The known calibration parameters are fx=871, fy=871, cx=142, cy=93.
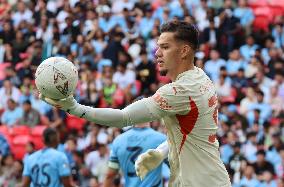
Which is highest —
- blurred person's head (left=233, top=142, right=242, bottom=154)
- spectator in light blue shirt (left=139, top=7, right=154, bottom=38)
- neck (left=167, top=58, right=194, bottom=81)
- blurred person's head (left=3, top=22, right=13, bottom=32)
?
neck (left=167, top=58, right=194, bottom=81)

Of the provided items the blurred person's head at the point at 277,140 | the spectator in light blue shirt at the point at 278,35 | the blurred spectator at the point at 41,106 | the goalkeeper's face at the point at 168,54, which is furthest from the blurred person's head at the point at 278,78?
the goalkeeper's face at the point at 168,54

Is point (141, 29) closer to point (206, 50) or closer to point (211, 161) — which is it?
point (206, 50)

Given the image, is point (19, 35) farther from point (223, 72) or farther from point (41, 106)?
point (223, 72)

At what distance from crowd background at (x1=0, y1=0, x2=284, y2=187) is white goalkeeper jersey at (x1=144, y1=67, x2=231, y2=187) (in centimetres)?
876

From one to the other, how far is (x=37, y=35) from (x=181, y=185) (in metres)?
16.0

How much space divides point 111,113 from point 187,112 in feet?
1.88

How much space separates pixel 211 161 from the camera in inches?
251

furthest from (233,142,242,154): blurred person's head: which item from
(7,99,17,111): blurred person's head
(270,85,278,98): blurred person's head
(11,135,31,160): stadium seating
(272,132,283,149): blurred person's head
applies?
(7,99,17,111): blurred person's head

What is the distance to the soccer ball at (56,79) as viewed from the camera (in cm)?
593

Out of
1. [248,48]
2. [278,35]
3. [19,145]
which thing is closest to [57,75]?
[19,145]

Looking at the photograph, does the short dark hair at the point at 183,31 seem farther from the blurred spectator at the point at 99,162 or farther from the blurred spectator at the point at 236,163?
the blurred spectator at the point at 99,162

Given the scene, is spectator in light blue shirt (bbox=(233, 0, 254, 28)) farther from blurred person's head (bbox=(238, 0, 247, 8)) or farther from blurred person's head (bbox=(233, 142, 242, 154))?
blurred person's head (bbox=(233, 142, 242, 154))

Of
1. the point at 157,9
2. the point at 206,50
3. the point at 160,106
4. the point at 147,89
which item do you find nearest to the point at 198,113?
the point at 160,106

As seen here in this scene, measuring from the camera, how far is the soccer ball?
19.5ft
